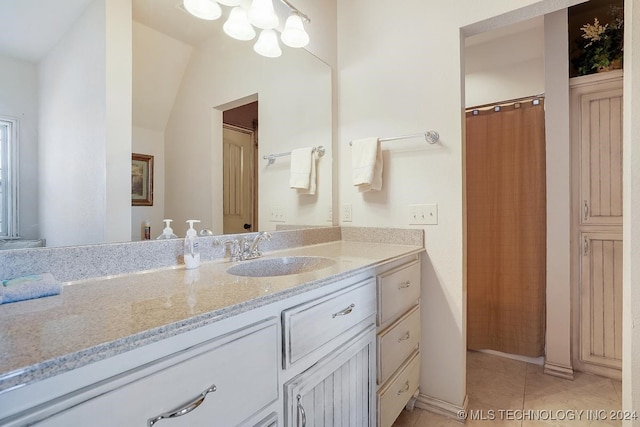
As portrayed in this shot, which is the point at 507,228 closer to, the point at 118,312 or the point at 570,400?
the point at 570,400

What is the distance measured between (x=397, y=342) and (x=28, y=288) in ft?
4.20

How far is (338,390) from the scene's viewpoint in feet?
3.24

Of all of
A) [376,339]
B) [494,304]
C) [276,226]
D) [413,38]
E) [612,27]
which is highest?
[612,27]

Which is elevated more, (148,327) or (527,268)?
(148,327)

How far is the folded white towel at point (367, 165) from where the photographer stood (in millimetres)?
1682

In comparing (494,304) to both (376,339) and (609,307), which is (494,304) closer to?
(609,307)

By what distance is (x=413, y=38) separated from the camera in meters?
1.66

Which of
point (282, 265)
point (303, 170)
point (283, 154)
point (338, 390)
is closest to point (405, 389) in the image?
point (338, 390)

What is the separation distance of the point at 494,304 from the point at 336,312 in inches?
68.0

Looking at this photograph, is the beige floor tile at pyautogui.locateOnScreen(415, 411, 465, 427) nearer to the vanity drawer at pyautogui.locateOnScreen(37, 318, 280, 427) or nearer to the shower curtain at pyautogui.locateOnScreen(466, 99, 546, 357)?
the shower curtain at pyautogui.locateOnScreen(466, 99, 546, 357)

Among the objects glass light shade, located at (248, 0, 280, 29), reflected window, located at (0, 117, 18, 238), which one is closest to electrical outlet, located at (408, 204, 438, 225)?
glass light shade, located at (248, 0, 280, 29)

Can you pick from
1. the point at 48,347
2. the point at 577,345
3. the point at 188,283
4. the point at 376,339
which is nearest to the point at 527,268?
the point at 577,345

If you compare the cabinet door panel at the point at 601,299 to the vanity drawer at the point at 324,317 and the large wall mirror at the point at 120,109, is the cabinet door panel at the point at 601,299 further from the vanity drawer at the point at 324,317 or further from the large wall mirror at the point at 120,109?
the large wall mirror at the point at 120,109

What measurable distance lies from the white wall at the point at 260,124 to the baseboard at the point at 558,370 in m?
1.78
